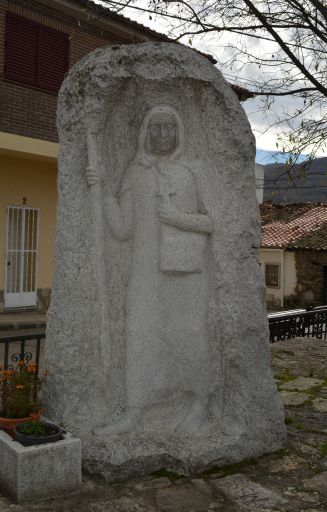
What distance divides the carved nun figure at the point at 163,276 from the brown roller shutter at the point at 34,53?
9.08 m

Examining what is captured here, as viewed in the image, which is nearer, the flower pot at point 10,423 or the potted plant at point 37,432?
the potted plant at point 37,432

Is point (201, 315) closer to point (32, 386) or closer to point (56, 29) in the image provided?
point (32, 386)

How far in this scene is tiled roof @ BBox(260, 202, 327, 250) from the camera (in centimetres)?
2109

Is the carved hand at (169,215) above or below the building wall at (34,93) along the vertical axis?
below

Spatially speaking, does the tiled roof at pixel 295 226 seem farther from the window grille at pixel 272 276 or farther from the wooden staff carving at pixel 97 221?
the wooden staff carving at pixel 97 221

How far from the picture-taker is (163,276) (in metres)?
3.95

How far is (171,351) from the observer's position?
3.98 m

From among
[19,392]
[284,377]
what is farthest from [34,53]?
[19,392]

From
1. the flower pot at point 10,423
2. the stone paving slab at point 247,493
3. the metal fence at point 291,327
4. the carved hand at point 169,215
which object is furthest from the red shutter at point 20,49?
the stone paving slab at point 247,493

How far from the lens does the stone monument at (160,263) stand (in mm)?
3828

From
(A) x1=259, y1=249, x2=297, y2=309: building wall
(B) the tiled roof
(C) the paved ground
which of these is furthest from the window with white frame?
(C) the paved ground

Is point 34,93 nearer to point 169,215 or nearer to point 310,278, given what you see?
point 169,215

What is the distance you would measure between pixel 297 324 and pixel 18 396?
666 centimetres

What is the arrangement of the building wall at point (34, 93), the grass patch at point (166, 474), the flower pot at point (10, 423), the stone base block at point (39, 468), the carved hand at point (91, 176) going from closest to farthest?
the stone base block at point (39, 468)
the flower pot at point (10, 423)
the grass patch at point (166, 474)
the carved hand at point (91, 176)
the building wall at point (34, 93)
